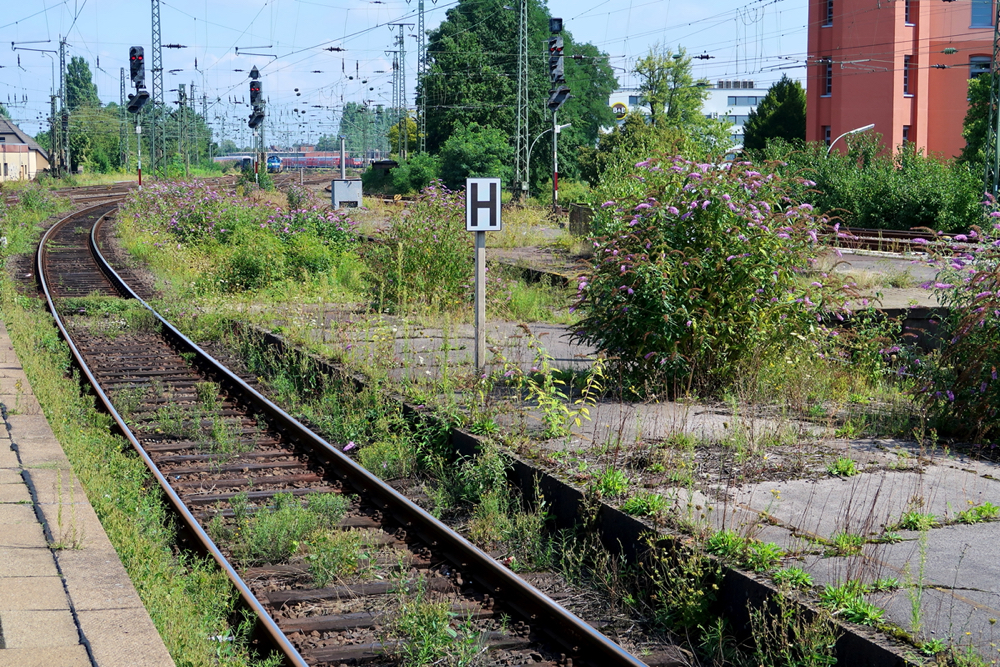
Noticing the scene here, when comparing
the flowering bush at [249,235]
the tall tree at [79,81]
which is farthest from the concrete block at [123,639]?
the tall tree at [79,81]

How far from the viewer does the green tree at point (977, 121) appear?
40.8m

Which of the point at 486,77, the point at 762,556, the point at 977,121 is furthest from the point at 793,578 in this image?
the point at 486,77

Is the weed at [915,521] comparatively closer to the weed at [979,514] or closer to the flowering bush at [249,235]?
the weed at [979,514]

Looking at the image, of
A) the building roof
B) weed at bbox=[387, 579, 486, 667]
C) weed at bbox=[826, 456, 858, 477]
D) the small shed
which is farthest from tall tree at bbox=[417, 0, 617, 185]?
weed at bbox=[387, 579, 486, 667]

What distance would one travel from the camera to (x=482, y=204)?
32.7 feet

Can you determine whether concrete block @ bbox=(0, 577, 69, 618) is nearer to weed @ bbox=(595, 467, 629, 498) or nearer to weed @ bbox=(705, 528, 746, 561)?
weed @ bbox=(595, 467, 629, 498)

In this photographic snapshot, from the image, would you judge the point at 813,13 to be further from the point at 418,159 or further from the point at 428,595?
the point at 428,595

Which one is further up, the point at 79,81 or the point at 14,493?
the point at 79,81

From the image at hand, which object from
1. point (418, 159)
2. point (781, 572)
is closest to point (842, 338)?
point (781, 572)

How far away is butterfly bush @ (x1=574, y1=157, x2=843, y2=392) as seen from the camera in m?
9.35

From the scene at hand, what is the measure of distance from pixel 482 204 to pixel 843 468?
14.3 ft

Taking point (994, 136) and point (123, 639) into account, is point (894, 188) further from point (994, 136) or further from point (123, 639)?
point (123, 639)

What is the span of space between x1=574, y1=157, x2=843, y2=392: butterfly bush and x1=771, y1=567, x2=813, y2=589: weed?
4100mm

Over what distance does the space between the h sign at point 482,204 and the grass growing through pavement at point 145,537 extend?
373 cm
